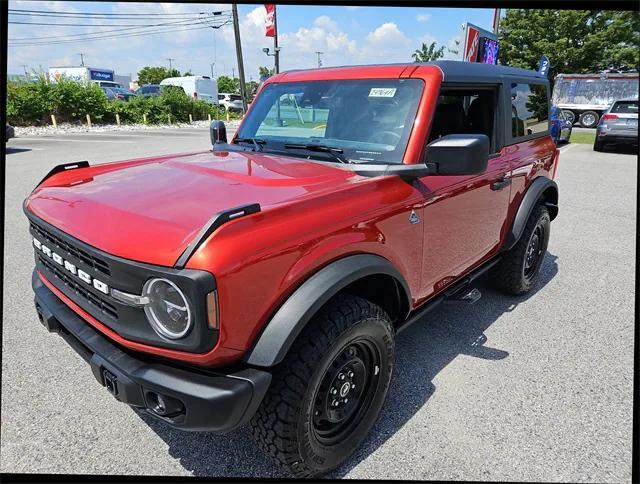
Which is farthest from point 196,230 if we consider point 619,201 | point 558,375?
point 619,201

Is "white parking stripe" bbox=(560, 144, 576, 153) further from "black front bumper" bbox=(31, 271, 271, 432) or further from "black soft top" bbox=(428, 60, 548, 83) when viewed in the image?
"black front bumper" bbox=(31, 271, 271, 432)

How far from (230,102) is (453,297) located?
38253 mm

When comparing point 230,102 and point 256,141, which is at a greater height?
point 230,102

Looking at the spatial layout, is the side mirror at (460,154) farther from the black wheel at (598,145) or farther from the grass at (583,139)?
the grass at (583,139)

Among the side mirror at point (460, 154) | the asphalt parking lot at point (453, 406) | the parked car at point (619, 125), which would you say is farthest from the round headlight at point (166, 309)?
the parked car at point (619, 125)

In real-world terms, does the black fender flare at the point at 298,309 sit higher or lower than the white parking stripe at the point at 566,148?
higher

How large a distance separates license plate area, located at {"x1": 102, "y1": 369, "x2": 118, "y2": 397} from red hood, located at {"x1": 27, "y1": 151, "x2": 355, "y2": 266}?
49 cm

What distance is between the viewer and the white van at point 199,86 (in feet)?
120

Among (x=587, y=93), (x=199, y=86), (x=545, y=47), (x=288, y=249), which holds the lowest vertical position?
(x=288, y=249)

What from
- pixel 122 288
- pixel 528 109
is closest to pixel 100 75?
pixel 528 109

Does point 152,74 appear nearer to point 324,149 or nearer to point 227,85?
point 227,85

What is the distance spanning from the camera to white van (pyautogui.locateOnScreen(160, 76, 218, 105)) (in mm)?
36469

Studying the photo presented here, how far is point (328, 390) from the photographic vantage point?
2.09 meters

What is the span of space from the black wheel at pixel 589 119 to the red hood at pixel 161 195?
2699 centimetres
